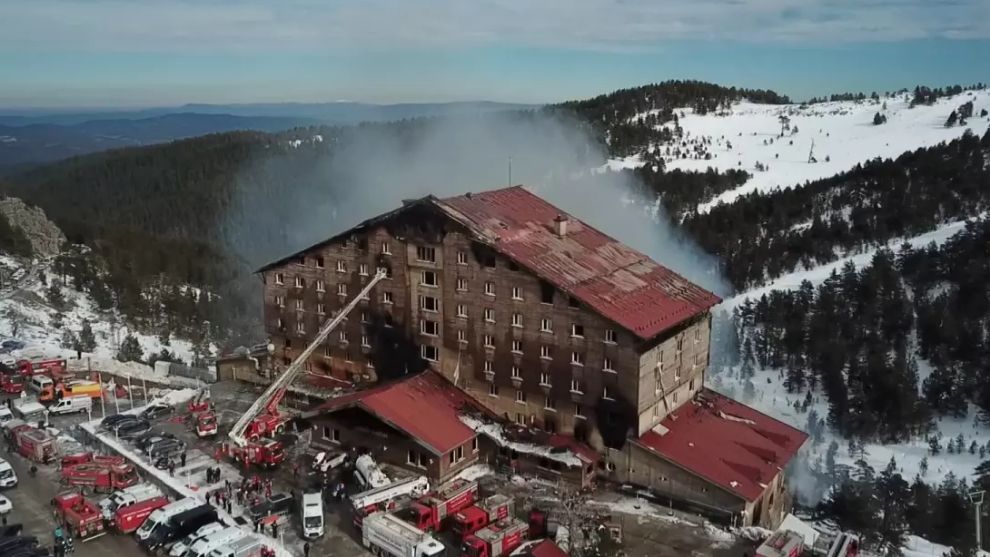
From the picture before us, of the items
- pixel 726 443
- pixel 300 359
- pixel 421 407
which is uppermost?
pixel 300 359

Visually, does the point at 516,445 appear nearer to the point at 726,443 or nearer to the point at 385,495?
the point at 385,495

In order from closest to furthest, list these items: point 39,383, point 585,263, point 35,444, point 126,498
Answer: point 126,498, point 35,444, point 585,263, point 39,383

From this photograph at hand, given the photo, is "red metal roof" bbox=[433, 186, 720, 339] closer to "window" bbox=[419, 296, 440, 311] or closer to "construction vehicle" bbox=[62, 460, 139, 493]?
"window" bbox=[419, 296, 440, 311]

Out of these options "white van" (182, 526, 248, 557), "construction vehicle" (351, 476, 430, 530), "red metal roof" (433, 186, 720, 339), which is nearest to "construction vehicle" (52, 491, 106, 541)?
"white van" (182, 526, 248, 557)

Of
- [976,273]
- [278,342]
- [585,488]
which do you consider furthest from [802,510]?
[976,273]

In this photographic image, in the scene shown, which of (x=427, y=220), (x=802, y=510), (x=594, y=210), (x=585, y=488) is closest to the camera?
(x=585, y=488)

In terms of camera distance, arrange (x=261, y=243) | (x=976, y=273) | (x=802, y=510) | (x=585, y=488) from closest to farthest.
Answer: (x=585, y=488), (x=802, y=510), (x=976, y=273), (x=261, y=243)

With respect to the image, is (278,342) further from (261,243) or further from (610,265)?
(261,243)

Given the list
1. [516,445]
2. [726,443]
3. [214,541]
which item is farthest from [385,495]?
[726,443]
